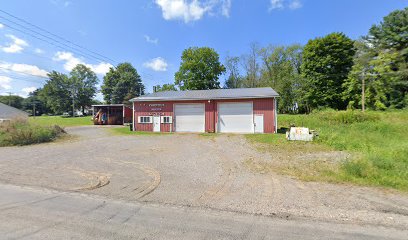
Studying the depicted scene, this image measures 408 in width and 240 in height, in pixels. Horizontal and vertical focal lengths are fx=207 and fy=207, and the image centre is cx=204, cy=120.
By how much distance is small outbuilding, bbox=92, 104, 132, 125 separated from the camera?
29625 mm

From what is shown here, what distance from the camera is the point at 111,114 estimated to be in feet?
98.8

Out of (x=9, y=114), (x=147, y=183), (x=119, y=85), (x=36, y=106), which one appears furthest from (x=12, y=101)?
(x=147, y=183)

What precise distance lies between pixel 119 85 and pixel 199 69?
25.1m

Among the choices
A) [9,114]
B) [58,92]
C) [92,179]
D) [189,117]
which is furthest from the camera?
[58,92]

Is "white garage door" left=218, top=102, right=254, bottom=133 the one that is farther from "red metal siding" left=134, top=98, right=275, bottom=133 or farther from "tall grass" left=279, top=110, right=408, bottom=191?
"tall grass" left=279, top=110, right=408, bottom=191

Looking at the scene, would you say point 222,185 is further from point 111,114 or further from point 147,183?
point 111,114

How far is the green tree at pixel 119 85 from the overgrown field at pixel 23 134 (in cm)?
4240

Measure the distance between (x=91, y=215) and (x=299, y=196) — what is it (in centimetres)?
420

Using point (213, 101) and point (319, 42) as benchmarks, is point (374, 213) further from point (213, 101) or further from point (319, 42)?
point (319, 42)

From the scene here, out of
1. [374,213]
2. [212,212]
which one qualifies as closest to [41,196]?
[212,212]

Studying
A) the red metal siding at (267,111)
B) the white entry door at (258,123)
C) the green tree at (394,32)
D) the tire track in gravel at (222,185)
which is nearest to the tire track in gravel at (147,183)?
the tire track in gravel at (222,185)

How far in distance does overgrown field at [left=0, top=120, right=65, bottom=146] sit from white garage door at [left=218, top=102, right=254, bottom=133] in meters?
13.3

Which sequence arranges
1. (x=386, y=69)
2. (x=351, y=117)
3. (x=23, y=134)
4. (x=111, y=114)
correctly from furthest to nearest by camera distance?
(x=111, y=114) < (x=386, y=69) < (x=351, y=117) < (x=23, y=134)

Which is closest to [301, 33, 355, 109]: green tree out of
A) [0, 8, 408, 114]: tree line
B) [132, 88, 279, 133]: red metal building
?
[0, 8, 408, 114]: tree line
